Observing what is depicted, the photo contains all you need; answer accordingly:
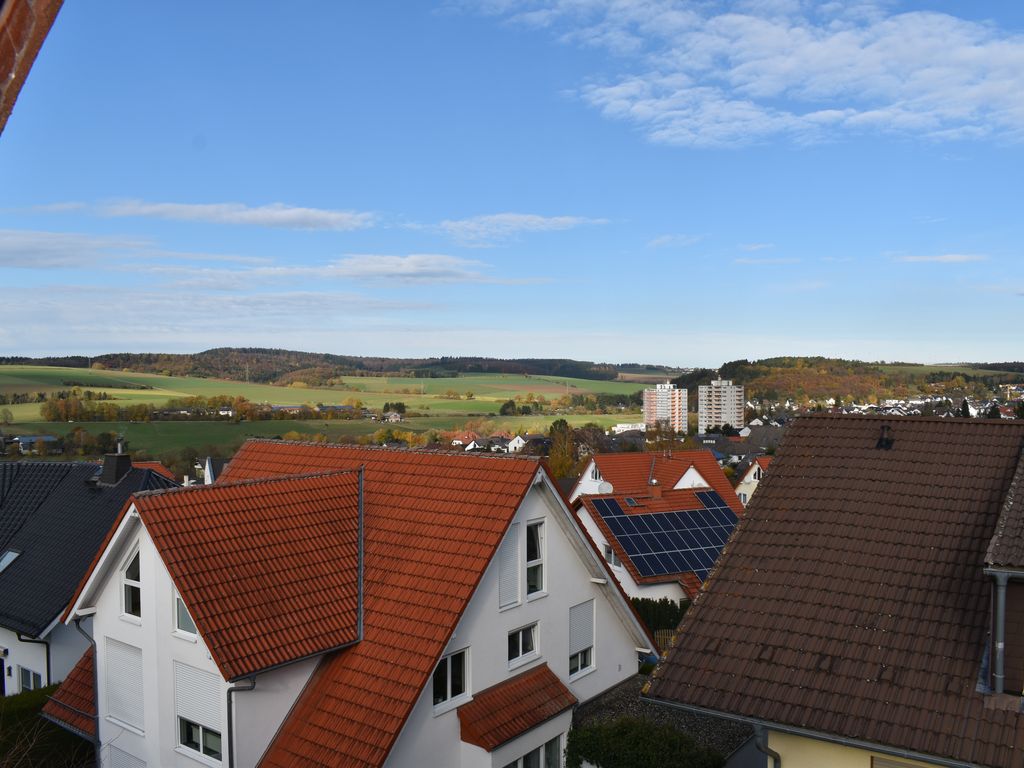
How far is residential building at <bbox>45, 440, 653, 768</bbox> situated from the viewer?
10789mm

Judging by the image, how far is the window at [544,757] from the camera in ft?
41.4

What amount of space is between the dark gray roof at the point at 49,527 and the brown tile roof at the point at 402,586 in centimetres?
934

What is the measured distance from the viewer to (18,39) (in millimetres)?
2336

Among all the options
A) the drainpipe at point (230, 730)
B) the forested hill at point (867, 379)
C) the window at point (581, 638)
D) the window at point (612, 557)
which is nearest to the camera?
the drainpipe at point (230, 730)

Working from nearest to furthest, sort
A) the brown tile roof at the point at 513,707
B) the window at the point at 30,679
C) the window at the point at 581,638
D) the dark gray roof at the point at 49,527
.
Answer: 1. the brown tile roof at the point at 513,707
2. the window at the point at 581,638
3. the window at the point at 30,679
4. the dark gray roof at the point at 49,527

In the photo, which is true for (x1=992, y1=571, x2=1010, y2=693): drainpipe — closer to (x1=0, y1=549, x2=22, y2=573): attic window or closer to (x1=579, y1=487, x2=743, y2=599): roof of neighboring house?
(x1=579, y1=487, x2=743, y2=599): roof of neighboring house

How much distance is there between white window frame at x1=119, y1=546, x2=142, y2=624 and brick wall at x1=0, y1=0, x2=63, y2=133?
36.5ft

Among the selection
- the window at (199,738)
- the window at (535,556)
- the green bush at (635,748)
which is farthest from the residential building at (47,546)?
the green bush at (635,748)

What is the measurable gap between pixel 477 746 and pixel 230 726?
3711mm

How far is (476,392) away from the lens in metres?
142

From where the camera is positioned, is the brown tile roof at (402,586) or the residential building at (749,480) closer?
the brown tile roof at (402,586)

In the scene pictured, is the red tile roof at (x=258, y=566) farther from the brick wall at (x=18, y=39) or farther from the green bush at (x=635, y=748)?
the brick wall at (x=18, y=39)

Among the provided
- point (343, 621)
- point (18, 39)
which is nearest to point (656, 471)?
point (343, 621)

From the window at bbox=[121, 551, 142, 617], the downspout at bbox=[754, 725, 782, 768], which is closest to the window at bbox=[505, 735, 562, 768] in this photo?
the downspout at bbox=[754, 725, 782, 768]
